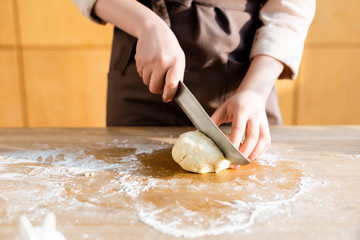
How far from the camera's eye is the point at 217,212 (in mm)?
563

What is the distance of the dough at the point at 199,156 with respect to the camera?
2.33 ft

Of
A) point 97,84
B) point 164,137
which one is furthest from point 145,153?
→ point 97,84

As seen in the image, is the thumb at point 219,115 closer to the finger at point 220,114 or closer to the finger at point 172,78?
the finger at point 220,114

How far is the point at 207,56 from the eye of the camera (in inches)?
38.0

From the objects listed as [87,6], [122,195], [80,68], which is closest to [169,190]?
[122,195]

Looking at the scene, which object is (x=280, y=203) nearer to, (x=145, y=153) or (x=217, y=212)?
(x=217, y=212)

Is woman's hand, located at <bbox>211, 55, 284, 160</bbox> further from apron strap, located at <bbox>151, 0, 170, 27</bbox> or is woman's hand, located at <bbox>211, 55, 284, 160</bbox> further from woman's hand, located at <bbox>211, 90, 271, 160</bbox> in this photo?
apron strap, located at <bbox>151, 0, 170, 27</bbox>

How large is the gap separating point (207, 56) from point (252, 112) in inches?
11.1

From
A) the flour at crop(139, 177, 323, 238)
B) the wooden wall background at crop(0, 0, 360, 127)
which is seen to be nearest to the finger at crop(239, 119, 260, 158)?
the flour at crop(139, 177, 323, 238)

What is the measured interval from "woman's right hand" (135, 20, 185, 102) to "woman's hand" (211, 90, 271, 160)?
6.0 inches

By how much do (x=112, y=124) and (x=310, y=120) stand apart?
60.7 inches

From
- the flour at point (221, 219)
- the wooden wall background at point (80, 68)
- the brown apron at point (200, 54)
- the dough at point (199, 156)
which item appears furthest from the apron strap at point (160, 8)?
the wooden wall background at point (80, 68)

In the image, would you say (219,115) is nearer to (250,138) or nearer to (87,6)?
(250,138)

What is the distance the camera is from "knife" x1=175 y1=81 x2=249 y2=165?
692mm
